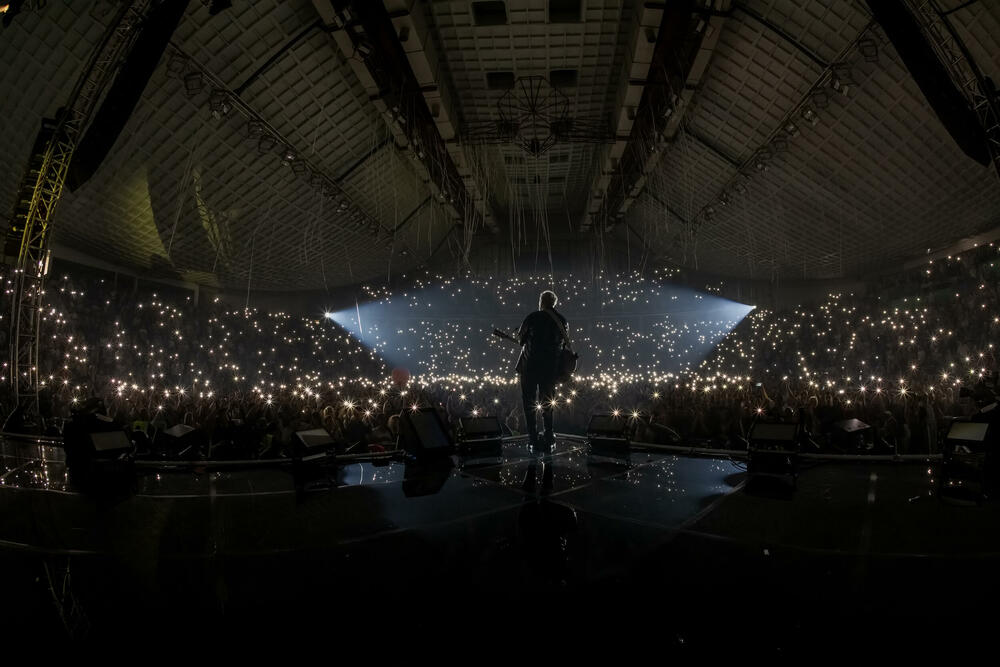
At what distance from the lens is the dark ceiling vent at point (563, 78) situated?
7293 mm

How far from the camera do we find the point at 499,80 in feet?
24.6

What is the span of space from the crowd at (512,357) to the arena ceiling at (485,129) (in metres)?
1.46

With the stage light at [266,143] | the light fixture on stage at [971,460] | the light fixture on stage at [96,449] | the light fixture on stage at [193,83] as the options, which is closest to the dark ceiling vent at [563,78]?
the stage light at [266,143]

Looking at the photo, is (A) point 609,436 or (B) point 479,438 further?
(A) point 609,436

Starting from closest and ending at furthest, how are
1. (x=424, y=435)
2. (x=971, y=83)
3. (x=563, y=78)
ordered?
(x=424, y=435) → (x=971, y=83) → (x=563, y=78)

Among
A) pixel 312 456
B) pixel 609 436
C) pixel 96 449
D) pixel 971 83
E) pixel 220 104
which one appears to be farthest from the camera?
pixel 220 104

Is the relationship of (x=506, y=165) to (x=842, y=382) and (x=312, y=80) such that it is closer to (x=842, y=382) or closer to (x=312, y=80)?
(x=312, y=80)

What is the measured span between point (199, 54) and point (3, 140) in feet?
10.9

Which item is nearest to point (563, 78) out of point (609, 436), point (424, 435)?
point (609, 436)

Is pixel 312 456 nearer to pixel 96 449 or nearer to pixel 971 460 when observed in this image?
pixel 96 449

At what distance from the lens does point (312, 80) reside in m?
6.97

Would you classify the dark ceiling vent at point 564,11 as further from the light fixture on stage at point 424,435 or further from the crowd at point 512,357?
the light fixture on stage at point 424,435

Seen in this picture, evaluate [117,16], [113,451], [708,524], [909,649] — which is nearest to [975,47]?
[708,524]

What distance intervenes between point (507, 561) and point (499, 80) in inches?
311
